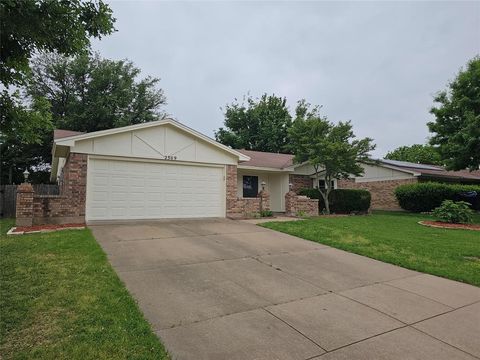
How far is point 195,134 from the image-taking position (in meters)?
12.8

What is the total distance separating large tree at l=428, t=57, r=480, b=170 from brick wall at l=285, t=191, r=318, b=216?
8406 millimetres

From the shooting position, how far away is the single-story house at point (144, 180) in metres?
10.6

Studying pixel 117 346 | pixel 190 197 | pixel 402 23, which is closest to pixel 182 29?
pixel 190 197

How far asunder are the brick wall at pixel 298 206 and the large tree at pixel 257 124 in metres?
17.9

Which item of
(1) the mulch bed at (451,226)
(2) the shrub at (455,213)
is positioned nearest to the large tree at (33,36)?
(1) the mulch bed at (451,226)

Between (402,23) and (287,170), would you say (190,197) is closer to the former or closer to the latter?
(287,170)

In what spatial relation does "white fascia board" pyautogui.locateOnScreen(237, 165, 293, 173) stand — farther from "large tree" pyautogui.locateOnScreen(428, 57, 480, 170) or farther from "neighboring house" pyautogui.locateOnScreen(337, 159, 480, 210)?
"large tree" pyautogui.locateOnScreen(428, 57, 480, 170)

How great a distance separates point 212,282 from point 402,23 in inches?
464

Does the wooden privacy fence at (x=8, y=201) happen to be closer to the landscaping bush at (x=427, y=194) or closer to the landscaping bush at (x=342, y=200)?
the landscaping bush at (x=342, y=200)

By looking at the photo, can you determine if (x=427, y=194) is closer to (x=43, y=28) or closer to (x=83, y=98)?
(x=43, y=28)

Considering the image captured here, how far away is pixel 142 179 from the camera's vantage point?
11711 mm

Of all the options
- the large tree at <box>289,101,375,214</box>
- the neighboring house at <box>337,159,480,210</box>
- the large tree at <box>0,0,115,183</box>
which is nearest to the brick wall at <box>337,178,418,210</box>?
the neighboring house at <box>337,159,480,210</box>

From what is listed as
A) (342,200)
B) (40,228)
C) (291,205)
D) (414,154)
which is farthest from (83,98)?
(414,154)

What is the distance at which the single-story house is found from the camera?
1056 cm
